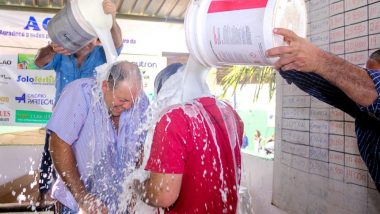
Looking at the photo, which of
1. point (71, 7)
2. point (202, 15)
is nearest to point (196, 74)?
point (202, 15)

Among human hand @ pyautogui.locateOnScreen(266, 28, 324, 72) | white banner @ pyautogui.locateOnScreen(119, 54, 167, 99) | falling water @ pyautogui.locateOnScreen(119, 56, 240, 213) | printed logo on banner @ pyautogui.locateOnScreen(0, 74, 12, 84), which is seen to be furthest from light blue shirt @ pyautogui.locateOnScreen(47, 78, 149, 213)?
printed logo on banner @ pyautogui.locateOnScreen(0, 74, 12, 84)

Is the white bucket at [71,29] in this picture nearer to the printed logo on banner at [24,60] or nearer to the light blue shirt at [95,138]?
the light blue shirt at [95,138]

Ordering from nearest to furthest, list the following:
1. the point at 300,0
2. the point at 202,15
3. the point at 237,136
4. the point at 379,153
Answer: the point at 300,0 → the point at 202,15 → the point at 379,153 → the point at 237,136

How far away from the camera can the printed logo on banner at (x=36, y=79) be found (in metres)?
3.96

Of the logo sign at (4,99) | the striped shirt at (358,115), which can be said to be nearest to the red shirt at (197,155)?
the striped shirt at (358,115)

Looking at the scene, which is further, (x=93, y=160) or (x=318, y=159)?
(x=318, y=159)

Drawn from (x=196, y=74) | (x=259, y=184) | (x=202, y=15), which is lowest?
(x=259, y=184)

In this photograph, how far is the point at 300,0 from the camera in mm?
1162

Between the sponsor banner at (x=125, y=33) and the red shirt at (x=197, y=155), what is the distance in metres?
2.38

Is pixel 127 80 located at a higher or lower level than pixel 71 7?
lower

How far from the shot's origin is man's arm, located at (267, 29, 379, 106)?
3.40 feet

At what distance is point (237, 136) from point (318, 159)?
2.29ft

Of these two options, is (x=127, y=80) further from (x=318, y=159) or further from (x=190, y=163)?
(x=318, y=159)

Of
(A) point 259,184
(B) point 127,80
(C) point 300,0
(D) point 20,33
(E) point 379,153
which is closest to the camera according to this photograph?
(C) point 300,0
